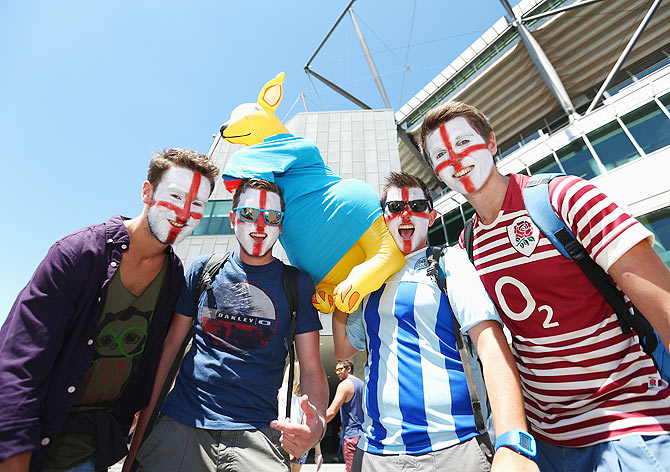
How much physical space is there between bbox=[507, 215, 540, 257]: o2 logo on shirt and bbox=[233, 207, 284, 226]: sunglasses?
1.42 metres

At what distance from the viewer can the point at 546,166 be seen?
455 inches

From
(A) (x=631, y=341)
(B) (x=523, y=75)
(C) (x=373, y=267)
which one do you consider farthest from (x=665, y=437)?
(B) (x=523, y=75)

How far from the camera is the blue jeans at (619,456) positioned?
123 centimetres

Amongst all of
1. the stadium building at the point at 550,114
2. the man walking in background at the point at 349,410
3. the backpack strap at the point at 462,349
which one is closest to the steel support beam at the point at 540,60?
the stadium building at the point at 550,114

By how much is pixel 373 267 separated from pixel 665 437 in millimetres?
1433

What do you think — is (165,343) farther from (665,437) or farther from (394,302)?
(665,437)

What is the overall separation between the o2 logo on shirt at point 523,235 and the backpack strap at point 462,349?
1.35ft

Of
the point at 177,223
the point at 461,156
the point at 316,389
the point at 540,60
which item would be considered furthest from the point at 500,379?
the point at 540,60

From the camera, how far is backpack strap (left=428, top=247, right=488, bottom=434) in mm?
1619

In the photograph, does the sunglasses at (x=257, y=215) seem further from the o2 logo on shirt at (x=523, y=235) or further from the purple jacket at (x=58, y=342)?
the o2 logo on shirt at (x=523, y=235)

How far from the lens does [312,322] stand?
2.09 m

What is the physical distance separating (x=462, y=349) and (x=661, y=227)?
981cm

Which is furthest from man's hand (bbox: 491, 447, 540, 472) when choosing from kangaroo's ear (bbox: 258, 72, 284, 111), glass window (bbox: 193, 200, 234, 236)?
glass window (bbox: 193, 200, 234, 236)

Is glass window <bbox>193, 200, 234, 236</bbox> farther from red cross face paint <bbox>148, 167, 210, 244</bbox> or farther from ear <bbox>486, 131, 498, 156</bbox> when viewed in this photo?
ear <bbox>486, 131, 498, 156</bbox>
